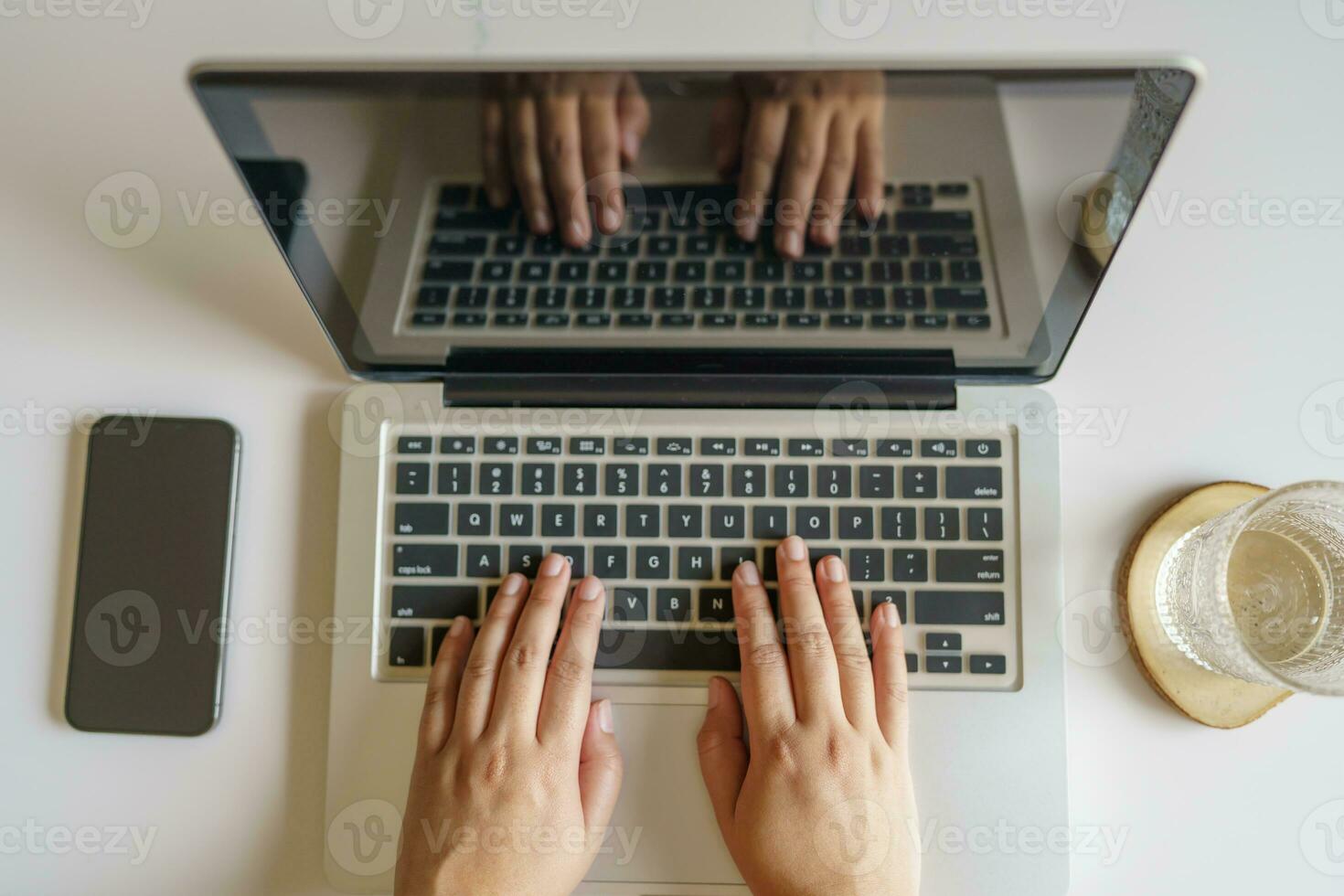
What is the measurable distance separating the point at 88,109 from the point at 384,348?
33 centimetres

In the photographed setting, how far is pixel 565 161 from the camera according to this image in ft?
Result: 1.33

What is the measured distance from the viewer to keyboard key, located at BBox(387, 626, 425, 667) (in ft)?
1.95

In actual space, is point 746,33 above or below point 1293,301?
above

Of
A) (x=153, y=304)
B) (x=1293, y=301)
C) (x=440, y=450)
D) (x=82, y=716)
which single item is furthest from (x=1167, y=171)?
(x=82, y=716)

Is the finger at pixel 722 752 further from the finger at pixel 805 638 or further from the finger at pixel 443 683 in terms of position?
the finger at pixel 443 683

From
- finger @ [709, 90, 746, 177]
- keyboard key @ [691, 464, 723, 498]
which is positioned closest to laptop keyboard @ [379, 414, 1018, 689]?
keyboard key @ [691, 464, 723, 498]

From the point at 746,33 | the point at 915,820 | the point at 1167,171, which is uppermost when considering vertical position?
the point at 746,33

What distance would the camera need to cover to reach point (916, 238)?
476 mm

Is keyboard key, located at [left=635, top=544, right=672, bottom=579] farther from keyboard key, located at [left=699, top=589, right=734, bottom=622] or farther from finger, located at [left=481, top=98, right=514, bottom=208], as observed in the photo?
finger, located at [left=481, top=98, right=514, bottom=208]

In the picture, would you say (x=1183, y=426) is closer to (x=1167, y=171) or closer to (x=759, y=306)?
(x=1167, y=171)

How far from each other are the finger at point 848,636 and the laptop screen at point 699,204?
0.15 meters

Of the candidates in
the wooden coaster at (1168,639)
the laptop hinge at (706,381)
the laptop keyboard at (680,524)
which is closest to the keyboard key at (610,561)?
the laptop keyboard at (680,524)

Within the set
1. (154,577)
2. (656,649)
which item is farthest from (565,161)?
(154,577)

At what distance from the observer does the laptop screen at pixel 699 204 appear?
0.37 m
